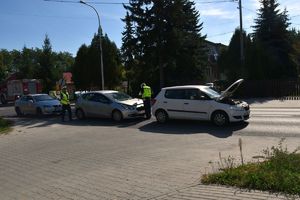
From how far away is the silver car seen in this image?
66.8 ft

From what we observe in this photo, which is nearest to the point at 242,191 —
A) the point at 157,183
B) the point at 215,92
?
the point at 157,183

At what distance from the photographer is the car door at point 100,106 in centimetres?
2108

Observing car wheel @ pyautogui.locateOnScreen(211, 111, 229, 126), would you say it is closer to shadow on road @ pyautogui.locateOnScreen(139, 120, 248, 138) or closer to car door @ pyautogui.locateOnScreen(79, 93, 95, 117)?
shadow on road @ pyautogui.locateOnScreen(139, 120, 248, 138)

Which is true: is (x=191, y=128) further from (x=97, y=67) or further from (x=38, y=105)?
(x=97, y=67)

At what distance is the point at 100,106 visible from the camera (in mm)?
21453

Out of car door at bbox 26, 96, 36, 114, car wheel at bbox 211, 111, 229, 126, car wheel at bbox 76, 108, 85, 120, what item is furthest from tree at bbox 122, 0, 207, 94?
car wheel at bbox 211, 111, 229, 126

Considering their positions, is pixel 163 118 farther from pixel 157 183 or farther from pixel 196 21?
pixel 196 21

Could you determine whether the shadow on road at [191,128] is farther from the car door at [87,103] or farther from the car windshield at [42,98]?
the car windshield at [42,98]

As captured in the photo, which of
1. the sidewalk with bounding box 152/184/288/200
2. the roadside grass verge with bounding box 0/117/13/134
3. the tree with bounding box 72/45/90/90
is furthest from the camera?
the tree with bounding box 72/45/90/90

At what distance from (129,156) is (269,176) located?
487 cm

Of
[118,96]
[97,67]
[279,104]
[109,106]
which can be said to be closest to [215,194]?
[109,106]

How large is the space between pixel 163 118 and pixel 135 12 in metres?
22.6

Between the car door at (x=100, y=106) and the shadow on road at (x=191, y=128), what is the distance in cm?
295

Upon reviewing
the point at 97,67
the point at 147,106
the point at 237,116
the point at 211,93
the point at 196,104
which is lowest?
the point at 237,116
